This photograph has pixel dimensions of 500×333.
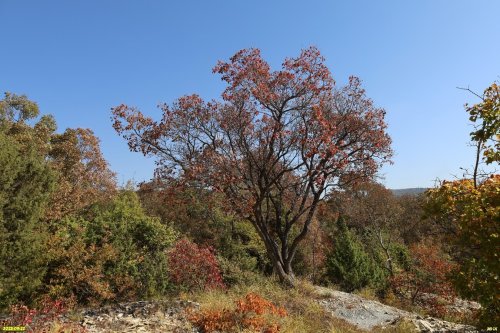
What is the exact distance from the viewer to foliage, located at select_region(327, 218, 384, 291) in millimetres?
18297

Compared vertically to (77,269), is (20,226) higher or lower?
higher

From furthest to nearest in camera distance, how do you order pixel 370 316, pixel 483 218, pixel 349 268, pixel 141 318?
pixel 349 268
pixel 370 316
pixel 141 318
pixel 483 218

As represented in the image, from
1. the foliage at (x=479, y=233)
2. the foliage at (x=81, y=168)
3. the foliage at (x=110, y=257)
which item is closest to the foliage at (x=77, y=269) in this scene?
the foliage at (x=110, y=257)

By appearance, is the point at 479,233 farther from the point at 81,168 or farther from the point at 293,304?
the point at 81,168

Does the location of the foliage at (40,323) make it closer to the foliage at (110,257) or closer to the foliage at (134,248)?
→ the foliage at (110,257)

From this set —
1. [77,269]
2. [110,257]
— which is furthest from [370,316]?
[77,269]

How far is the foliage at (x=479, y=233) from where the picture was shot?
4551mm

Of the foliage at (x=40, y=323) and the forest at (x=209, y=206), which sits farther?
the forest at (x=209, y=206)

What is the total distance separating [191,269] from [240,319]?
13.5ft

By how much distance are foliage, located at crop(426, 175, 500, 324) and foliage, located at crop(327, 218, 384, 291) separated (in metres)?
13.8

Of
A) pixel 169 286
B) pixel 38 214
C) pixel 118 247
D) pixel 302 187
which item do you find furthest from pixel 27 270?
pixel 302 187

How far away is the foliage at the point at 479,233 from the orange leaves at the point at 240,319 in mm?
3780

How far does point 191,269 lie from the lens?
36.9ft

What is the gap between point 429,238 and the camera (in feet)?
93.7
